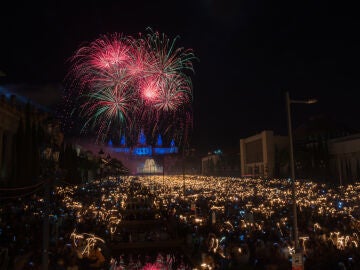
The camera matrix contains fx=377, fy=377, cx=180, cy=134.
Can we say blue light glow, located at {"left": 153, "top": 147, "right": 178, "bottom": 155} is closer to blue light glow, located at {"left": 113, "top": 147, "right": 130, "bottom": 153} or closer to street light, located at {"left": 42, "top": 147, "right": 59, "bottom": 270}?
blue light glow, located at {"left": 113, "top": 147, "right": 130, "bottom": 153}

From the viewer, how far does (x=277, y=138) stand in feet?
284

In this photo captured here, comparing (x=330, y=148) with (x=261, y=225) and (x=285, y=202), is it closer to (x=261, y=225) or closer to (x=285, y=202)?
(x=285, y=202)

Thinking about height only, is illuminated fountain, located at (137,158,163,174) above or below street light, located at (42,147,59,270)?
above

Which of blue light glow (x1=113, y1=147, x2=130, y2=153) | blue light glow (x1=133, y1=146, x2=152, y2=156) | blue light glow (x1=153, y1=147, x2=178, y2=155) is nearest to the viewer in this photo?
blue light glow (x1=113, y1=147, x2=130, y2=153)

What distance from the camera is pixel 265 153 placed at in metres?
85.1

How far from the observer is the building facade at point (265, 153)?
81812mm

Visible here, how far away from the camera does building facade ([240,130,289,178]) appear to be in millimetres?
81812

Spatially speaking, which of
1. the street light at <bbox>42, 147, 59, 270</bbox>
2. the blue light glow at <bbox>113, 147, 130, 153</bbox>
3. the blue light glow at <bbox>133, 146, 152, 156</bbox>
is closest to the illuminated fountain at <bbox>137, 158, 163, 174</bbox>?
the blue light glow at <bbox>113, 147, 130, 153</bbox>

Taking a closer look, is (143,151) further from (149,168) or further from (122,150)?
(149,168)

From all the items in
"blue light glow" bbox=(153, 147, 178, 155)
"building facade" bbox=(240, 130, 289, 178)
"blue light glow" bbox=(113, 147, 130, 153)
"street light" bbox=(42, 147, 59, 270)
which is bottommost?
"street light" bbox=(42, 147, 59, 270)

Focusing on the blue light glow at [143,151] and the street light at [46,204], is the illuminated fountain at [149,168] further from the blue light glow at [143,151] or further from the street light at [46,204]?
the street light at [46,204]

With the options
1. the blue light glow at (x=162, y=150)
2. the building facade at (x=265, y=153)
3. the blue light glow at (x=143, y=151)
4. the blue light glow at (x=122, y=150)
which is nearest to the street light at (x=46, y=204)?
the building facade at (x=265, y=153)

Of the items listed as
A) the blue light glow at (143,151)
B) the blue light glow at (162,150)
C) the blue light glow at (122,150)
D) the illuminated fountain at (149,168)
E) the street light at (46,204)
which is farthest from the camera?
the blue light glow at (162,150)

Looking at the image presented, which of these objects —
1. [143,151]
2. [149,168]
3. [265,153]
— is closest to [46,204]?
[265,153]
